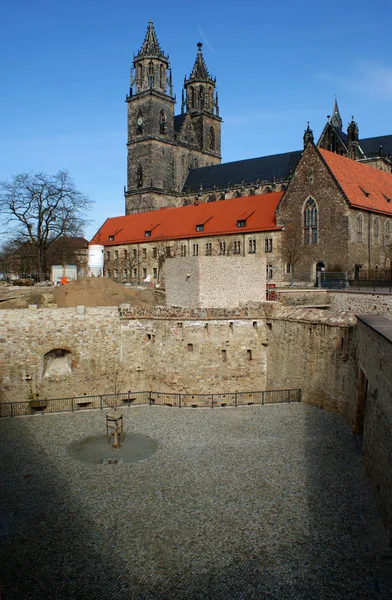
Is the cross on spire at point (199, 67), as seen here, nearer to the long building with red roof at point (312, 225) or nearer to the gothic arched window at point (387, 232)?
the long building with red roof at point (312, 225)

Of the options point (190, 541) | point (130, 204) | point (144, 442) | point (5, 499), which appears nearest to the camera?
point (190, 541)

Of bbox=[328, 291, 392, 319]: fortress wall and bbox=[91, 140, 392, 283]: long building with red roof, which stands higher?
bbox=[91, 140, 392, 283]: long building with red roof

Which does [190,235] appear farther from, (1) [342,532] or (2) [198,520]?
(1) [342,532]

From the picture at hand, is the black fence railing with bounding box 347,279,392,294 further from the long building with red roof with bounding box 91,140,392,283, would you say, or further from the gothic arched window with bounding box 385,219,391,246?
the gothic arched window with bounding box 385,219,391,246

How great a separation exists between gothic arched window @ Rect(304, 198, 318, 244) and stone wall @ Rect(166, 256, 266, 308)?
55.5 feet

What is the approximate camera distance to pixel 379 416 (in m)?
12.5

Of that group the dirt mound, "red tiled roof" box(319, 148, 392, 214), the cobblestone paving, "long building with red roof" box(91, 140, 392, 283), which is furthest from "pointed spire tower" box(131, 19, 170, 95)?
the cobblestone paving

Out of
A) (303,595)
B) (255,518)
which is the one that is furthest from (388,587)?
(255,518)

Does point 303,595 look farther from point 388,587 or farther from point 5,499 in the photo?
point 5,499

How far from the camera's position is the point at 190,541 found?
10.8m

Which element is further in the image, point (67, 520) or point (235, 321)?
point (235, 321)

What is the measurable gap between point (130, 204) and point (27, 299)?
55748 mm

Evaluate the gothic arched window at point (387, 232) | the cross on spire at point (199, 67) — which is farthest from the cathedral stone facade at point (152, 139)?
the gothic arched window at point (387, 232)

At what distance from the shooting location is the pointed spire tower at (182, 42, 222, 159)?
3686 inches
